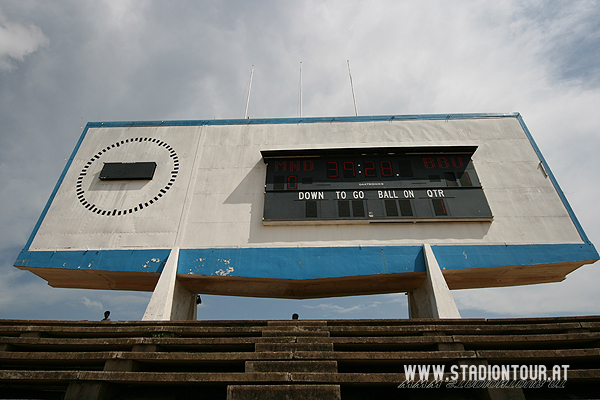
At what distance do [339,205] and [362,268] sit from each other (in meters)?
2.15

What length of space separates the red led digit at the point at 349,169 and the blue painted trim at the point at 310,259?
2.57 metres

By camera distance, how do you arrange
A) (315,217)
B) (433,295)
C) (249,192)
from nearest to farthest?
1. (433,295)
2. (315,217)
3. (249,192)

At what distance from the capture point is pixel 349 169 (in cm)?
1112

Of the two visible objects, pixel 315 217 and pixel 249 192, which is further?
pixel 249 192

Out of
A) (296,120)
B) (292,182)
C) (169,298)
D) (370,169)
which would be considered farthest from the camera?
(296,120)

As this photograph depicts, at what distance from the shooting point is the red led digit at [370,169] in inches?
432

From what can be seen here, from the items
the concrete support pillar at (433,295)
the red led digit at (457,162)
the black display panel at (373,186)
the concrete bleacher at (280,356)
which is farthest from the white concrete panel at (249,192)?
the concrete bleacher at (280,356)

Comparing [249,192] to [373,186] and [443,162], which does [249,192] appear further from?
[443,162]

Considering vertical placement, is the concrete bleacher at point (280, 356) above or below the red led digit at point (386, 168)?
below

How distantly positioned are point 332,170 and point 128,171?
7669mm

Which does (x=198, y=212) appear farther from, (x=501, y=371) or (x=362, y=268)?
(x=501, y=371)

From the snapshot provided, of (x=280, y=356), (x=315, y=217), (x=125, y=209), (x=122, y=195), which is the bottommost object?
(x=280, y=356)

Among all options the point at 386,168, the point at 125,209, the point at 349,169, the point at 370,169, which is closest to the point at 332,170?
the point at 349,169

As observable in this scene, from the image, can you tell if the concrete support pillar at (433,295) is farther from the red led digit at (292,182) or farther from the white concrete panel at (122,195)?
the white concrete panel at (122,195)
